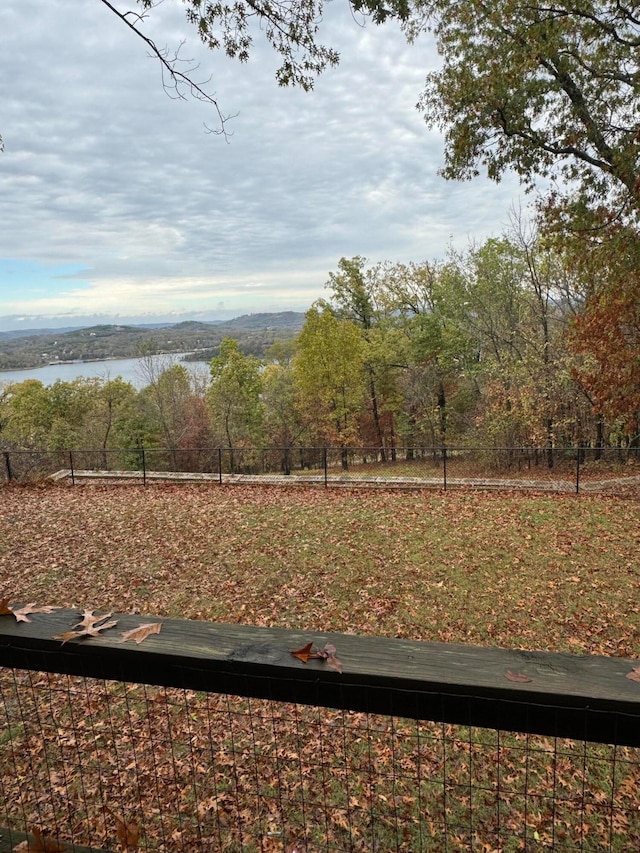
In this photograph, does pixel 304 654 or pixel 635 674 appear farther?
pixel 304 654

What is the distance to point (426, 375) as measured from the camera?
959 inches

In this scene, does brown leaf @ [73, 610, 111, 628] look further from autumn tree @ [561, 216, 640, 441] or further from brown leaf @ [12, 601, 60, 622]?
autumn tree @ [561, 216, 640, 441]

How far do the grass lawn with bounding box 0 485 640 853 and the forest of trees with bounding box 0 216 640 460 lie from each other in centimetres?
433

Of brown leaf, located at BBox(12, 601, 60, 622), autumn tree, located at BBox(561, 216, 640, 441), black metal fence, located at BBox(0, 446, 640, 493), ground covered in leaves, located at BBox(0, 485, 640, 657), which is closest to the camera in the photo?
brown leaf, located at BBox(12, 601, 60, 622)

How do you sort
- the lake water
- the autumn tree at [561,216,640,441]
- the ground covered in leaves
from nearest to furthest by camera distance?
the ground covered in leaves < the autumn tree at [561,216,640,441] < the lake water

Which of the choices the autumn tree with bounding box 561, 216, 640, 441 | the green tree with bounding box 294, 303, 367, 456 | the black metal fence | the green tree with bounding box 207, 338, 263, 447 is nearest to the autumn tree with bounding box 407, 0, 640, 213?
the autumn tree with bounding box 561, 216, 640, 441

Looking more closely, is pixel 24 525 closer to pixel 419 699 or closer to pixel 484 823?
pixel 484 823

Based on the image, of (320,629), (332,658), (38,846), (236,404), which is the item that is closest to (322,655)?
(332,658)

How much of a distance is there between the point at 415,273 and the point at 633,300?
16.7m

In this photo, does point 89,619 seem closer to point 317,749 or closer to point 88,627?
point 88,627

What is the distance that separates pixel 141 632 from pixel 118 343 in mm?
53225

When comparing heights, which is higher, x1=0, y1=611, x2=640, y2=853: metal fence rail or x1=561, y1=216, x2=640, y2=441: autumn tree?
x1=561, y1=216, x2=640, y2=441: autumn tree

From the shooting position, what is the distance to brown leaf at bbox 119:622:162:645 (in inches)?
54.9

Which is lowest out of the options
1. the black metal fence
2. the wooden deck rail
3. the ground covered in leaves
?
the black metal fence
